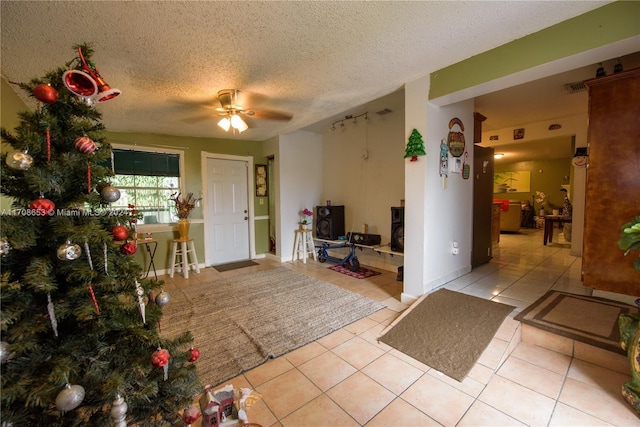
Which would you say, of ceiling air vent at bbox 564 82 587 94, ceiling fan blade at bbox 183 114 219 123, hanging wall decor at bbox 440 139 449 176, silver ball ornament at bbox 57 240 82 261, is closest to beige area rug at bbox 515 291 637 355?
hanging wall decor at bbox 440 139 449 176

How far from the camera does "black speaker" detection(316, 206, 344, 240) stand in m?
4.86

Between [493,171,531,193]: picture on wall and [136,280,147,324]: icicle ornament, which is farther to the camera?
[493,171,531,193]: picture on wall

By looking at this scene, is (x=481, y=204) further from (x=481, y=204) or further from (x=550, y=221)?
(x=550, y=221)

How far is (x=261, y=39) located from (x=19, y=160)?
5.23ft

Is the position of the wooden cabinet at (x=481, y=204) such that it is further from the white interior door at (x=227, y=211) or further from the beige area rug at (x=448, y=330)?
the white interior door at (x=227, y=211)

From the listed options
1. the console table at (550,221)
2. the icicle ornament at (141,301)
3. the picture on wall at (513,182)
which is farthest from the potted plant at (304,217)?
the picture on wall at (513,182)

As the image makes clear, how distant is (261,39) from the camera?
1.84 m

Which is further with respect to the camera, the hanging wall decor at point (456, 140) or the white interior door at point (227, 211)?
the white interior door at point (227, 211)

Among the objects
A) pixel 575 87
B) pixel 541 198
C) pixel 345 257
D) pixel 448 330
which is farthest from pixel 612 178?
pixel 541 198

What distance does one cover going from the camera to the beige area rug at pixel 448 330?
1.90m

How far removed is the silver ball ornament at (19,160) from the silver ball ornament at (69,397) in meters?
0.69

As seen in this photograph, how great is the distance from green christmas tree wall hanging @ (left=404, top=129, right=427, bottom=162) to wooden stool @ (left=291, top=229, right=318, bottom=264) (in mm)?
2762

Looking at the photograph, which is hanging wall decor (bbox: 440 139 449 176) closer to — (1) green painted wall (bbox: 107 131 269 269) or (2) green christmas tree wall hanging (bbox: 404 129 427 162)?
(2) green christmas tree wall hanging (bbox: 404 129 427 162)

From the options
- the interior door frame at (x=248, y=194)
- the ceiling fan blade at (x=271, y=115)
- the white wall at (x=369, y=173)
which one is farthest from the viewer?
the interior door frame at (x=248, y=194)
